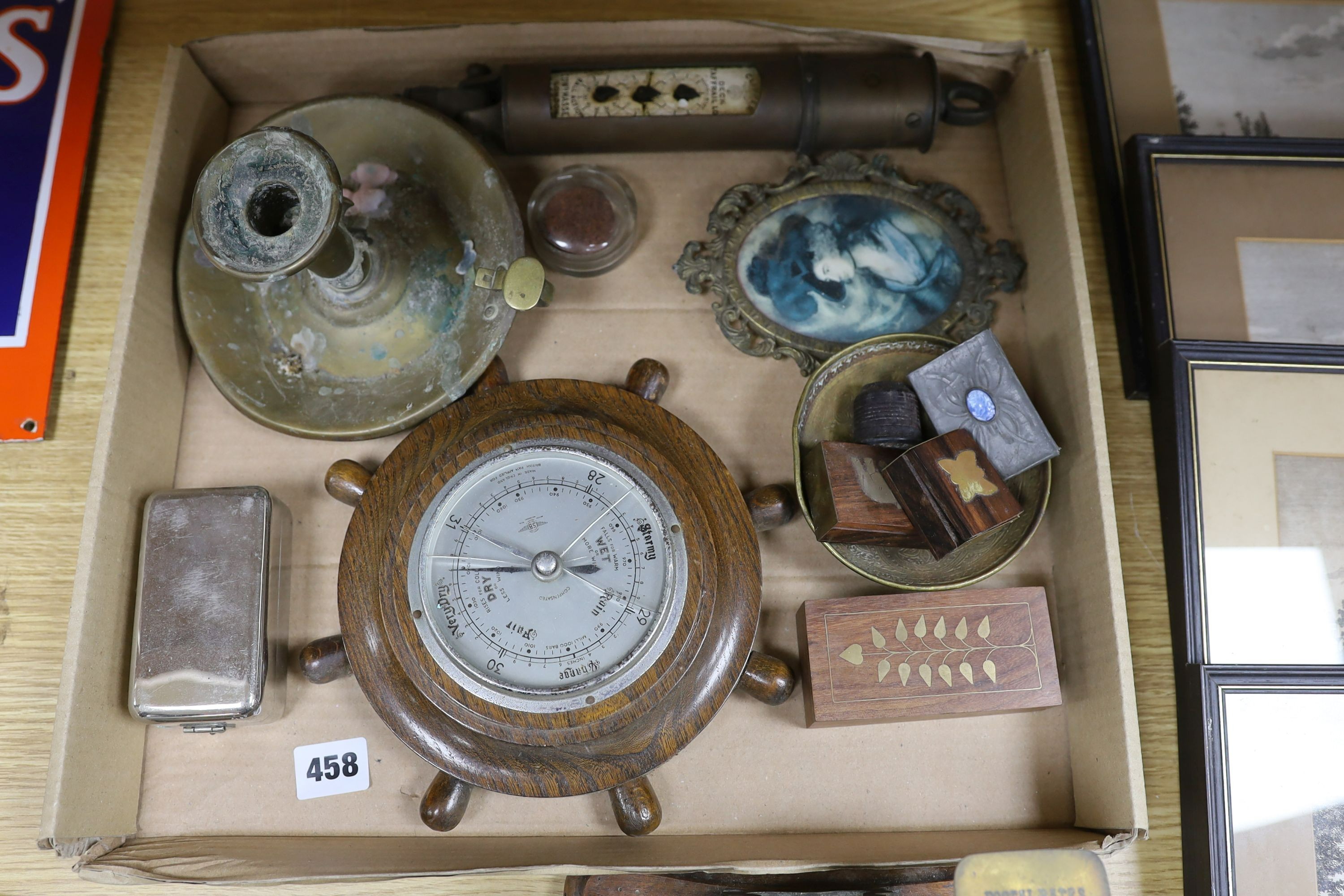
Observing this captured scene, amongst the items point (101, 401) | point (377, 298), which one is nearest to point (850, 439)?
point (377, 298)

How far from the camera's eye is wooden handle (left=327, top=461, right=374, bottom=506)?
1221 mm

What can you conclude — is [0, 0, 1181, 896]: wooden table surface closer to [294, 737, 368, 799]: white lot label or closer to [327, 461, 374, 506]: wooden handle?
[294, 737, 368, 799]: white lot label

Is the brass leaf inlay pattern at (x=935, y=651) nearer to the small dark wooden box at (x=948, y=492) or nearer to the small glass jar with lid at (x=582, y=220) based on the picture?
the small dark wooden box at (x=948, y=492)

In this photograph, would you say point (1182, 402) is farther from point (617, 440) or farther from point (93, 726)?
point (93, 726)

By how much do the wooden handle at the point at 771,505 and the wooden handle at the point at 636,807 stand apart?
367 millimetres

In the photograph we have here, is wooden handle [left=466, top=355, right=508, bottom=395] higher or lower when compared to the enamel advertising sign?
lower

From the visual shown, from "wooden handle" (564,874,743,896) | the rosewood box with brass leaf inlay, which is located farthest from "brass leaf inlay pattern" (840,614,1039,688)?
"wooden handle" (564,874,743,896)

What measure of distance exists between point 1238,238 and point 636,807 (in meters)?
1.19

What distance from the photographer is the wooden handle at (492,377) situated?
1.28 metres

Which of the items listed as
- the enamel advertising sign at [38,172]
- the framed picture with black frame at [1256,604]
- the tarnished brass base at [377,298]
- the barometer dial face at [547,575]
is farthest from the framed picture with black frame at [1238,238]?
the enamel advertising sign at [38,172]

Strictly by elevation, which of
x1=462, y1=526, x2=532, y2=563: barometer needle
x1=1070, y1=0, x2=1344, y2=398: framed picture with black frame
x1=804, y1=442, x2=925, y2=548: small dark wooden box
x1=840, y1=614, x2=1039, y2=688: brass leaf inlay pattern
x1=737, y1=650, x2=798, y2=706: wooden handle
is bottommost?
x1=737, y1=650, x2=798, y2=706: wooden handle

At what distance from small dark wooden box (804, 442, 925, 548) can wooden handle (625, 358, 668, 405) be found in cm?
23

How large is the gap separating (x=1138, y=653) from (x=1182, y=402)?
37 cm

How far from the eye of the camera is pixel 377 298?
1.34 m
